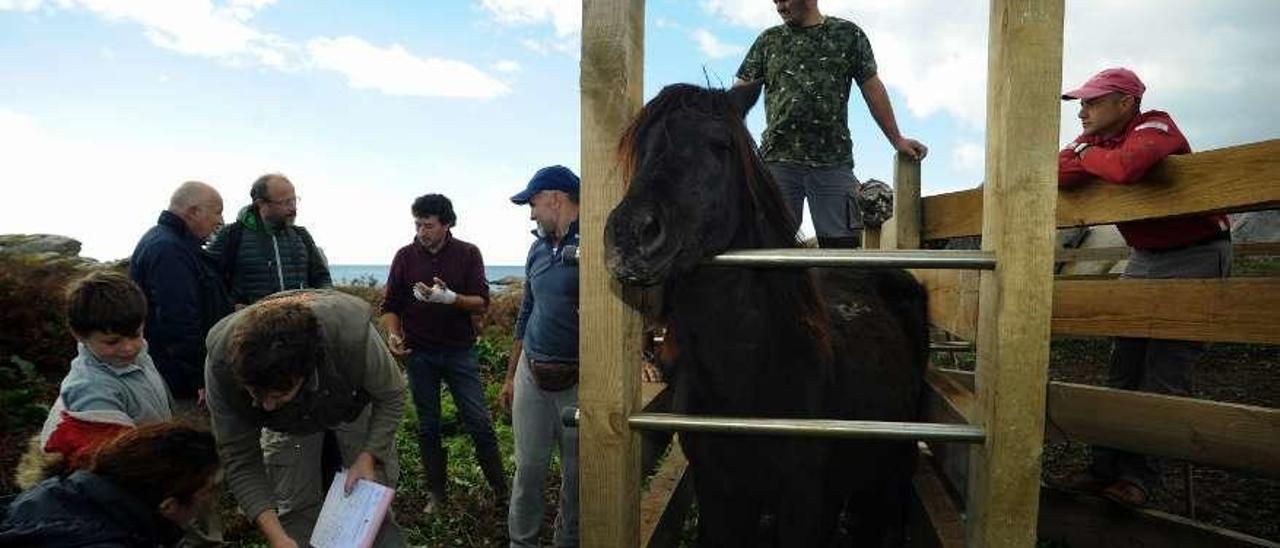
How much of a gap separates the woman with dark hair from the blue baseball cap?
7.31ft

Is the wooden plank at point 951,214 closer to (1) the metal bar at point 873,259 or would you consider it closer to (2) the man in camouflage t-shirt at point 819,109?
(2) the man in camouflage t-shirt at point 819,109

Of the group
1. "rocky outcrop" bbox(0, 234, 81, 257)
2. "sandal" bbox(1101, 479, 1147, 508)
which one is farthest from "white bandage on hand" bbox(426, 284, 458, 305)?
"rocky outcrop" bbox(0, 234, 81, 257)

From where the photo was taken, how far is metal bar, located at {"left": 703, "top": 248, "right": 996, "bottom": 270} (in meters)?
1.58

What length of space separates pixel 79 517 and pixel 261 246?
130 inches

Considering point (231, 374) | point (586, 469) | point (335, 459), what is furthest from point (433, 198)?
point (586, 469)

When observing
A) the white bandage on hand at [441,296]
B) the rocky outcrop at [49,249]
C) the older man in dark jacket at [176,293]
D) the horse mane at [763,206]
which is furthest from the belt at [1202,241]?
the rocky outcrop at [49,249]

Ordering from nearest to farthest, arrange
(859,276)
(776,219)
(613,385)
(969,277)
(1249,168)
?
(613,385), (1249,168), (776,219), (969,277), (859,276)

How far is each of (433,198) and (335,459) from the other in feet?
8.46

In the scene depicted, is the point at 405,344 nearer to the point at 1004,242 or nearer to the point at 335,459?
the point at 335,459

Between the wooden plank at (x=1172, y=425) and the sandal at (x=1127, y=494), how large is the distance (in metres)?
0.69

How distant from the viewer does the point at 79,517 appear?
2148 mm

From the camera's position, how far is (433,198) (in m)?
5.65

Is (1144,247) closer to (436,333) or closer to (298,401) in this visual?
(298,401)

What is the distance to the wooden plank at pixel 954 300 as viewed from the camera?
328 cm
